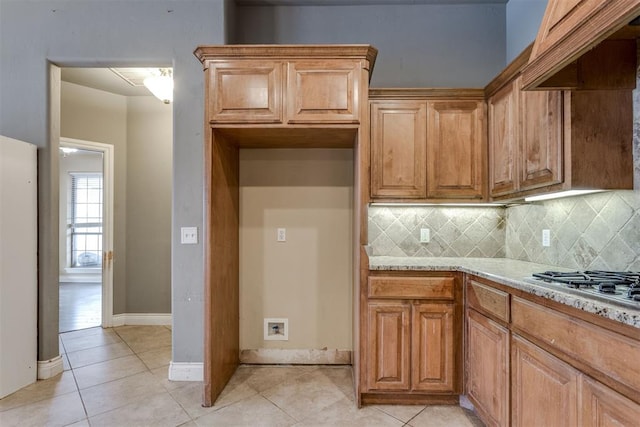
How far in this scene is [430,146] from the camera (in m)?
2.52

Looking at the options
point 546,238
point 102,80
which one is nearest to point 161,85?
point 102,80

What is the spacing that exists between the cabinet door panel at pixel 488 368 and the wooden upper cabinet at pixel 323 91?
1494 mm

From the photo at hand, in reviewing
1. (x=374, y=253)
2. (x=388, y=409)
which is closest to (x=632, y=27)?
(x=374, y=253)

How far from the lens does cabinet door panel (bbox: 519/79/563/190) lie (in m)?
1.79

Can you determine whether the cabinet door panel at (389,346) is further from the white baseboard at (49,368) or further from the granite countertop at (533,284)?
the white baseboard at (49,368)

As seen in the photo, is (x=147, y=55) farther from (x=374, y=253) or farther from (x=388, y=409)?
(x=388, y=409)

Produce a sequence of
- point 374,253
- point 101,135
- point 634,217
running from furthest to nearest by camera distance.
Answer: point 101,135 → point 374,253 → point 634,217

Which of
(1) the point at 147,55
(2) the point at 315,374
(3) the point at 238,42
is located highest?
(3) the point at 238,42

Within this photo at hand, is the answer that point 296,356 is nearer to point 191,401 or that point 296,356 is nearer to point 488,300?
point 191,401

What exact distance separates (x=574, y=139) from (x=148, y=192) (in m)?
4.10

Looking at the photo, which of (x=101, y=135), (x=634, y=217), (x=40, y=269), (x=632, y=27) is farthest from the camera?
(x=101, y=135)

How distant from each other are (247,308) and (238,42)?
237 cm

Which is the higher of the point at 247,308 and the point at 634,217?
the point at 634,217

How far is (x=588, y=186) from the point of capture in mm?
1707
